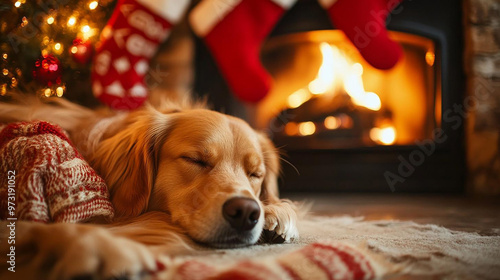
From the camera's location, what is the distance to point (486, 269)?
81cm

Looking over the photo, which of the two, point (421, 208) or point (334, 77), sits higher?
point (334, 77)

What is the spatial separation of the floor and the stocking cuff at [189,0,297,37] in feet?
3.65

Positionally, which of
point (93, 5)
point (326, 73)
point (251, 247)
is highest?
point (93, 5)

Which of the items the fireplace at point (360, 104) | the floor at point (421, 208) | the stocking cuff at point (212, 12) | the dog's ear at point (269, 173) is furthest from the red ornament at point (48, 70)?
the fireplace at point (360, 104)

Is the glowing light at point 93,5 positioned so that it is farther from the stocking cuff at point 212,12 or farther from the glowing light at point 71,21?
the stocking cuff at point 212,12

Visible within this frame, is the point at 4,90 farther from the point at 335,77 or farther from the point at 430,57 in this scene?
the point at 430,57

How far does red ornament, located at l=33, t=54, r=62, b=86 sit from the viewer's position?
4.41 feet

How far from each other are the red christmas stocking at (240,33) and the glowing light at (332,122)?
2.28ft

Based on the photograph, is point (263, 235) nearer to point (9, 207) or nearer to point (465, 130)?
point (9, 207)

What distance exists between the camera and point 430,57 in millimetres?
2570

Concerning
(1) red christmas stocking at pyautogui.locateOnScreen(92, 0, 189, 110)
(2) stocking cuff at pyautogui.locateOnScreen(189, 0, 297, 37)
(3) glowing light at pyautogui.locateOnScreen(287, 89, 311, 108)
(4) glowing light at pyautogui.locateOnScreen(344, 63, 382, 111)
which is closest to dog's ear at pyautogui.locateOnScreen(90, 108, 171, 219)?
(1) red christmas stocking at pyautogui.locateOnScreen(92, 0, 189, 110)

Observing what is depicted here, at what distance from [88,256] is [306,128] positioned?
90.8 inches

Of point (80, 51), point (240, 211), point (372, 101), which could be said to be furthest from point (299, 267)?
point (372, 101)

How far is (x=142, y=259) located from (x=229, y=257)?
0.27 m
